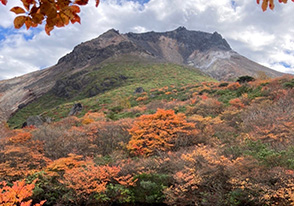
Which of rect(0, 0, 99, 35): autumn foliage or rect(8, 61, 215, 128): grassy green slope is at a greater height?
rect(8, 61, 215, 128): grassy green slope

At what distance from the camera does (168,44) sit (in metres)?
144

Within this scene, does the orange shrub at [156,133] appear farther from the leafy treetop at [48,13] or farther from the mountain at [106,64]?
the mountain at [106,64]

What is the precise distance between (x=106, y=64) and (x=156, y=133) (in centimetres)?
6566

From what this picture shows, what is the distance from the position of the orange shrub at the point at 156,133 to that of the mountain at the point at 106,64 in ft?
111

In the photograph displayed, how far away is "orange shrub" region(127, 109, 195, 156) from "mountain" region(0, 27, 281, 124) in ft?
111

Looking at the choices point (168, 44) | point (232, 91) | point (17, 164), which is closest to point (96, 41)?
point (168, 44)

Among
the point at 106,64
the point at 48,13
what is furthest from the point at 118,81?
the point at 48,13

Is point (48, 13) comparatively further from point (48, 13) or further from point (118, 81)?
point (118, 81)

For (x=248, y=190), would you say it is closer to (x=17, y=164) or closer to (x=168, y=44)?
(x=17, y=164)

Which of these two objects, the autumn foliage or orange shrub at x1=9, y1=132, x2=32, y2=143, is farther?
orange shrub at x1=9, y1=132, x2=32, y2=143

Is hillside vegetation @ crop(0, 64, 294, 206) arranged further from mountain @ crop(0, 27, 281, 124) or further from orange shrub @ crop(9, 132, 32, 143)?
mountain @ crop(0, 27, 281, 124)

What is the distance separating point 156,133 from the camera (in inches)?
421

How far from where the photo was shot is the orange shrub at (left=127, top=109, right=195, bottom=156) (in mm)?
10094

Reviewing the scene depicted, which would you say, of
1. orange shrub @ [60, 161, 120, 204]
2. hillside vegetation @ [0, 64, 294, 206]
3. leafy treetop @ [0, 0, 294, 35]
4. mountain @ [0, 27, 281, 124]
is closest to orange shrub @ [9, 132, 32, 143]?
hillside vegetation @ [0, 64, 294, 206]
